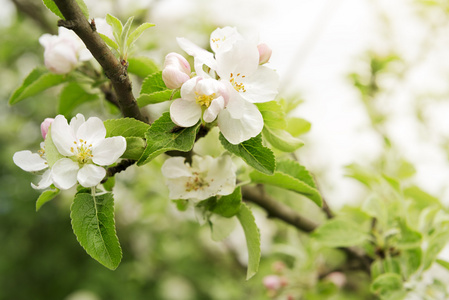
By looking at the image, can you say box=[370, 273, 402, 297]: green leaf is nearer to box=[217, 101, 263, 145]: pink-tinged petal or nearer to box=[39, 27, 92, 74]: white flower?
box=[217, 101, 263, 145]: pink-tinged petal

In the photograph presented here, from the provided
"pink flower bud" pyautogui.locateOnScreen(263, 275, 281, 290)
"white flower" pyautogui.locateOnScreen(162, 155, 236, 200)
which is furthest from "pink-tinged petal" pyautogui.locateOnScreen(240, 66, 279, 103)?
"pink flower bud" pyautogui.locateOnScreen(263, 275, 281, 290)

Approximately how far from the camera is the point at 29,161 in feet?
1.55

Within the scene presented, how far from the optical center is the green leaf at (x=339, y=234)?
2.26ft

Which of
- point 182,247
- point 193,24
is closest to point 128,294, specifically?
point 182,247

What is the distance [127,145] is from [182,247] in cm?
144

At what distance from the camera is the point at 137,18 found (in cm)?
133

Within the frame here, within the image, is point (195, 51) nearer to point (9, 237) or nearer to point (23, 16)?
point (23, 16)

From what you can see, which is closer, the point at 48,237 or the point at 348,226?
the point at 348,226

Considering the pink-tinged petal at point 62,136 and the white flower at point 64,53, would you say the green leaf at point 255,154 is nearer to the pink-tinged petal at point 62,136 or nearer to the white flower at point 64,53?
the pink-tinged petal at point 62,136

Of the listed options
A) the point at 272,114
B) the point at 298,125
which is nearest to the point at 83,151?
the point at 272,114

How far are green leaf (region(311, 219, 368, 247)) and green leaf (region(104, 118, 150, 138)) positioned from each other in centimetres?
38

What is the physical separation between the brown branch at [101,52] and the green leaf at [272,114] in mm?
143

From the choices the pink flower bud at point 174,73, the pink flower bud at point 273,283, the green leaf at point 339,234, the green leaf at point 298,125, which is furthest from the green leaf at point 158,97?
the pink flower bud at point 273,283

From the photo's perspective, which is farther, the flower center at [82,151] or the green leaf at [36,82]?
the green leaf at [36,82]
